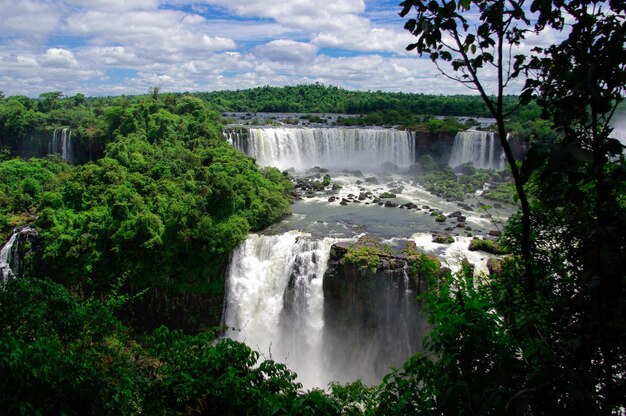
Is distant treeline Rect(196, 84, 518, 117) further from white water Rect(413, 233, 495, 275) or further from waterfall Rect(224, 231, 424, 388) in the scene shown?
waterfall Rect(224, 231, 424, 388)

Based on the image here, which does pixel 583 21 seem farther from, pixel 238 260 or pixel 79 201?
pixel 79 201

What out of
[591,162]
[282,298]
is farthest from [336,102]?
[591,162]

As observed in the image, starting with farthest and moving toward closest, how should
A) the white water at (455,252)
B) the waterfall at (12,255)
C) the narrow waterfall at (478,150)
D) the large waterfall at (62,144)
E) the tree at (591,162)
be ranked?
the large waterfall at (62,144), the narrow waterfall at (478,150), the waterfall at (12,255), the white water at (455,252), the tree at (591,162)

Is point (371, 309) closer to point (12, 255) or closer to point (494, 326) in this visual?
point (494, 326)

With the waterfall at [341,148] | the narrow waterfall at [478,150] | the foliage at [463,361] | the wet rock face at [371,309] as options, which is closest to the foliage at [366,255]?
the wet rock face at [371,309]

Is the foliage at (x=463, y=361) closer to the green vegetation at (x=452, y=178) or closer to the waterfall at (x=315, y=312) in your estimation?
the waterfall at (x=315, y=312)

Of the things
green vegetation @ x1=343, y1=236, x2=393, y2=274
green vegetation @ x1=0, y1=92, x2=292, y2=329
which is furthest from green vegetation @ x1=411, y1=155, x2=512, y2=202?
green vegetation @ x1=343, y1=236, x2=393, y2=274
